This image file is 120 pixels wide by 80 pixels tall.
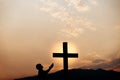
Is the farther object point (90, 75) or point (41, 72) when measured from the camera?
point (90, 75)

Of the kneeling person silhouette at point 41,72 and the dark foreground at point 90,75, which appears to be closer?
the kneeling person silhouette at point 41,72

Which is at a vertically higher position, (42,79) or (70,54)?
(70,54)

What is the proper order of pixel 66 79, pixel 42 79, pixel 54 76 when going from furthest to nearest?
1. pixel 54 76
2. pixel 66 79
3. pixel 42 79

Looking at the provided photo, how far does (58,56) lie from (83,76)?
226 ft

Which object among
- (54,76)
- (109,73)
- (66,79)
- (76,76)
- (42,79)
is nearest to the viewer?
(42,79)

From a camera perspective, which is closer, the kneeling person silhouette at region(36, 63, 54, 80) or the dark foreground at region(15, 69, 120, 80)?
the kneeling person silhouette at region(36, 63, 54, 80)

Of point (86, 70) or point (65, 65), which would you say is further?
point (86, 70)

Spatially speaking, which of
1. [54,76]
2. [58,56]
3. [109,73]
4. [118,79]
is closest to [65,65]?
[58,56]

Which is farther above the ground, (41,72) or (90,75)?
(41,72)

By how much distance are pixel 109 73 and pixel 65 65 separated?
246 ft

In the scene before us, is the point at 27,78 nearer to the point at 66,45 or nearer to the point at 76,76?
the point at 76,76

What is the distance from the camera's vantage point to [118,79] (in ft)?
251

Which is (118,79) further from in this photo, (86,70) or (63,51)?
(63,51)

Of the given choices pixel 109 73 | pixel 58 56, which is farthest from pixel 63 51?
pixel 109 73
